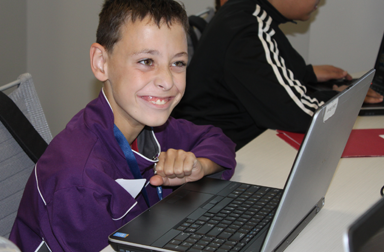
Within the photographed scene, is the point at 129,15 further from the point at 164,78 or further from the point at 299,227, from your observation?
the point at 299,227

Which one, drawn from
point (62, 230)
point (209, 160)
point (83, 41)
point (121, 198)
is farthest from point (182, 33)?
point (83, 41)

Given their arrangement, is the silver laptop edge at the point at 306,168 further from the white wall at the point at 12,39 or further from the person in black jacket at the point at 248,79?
the white wall at the point at 12,39

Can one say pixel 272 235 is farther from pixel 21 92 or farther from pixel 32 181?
pixel 21 92

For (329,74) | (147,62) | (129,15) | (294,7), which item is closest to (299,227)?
(147,62)

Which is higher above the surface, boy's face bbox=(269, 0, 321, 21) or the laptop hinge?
boy's face bbox=(269, 0, 321, 21)

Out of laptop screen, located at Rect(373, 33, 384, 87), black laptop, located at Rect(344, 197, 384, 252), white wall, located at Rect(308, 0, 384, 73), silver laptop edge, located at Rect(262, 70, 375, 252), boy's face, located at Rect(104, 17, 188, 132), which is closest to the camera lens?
black laptop, located at Rect(344, 197, 384, 252)

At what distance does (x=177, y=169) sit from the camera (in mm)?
941

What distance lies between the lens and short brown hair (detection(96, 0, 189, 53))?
0.95 meters

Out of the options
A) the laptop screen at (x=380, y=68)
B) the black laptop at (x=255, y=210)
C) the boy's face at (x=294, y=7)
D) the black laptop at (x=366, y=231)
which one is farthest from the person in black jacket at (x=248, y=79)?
the black laptop at (x=366, y=231)

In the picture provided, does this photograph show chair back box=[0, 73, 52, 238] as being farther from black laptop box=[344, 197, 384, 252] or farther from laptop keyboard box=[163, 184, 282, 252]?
black laptop box=[344, 197, 384, 252]

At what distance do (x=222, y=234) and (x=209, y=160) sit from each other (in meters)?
0.36

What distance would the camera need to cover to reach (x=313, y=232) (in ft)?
2.46

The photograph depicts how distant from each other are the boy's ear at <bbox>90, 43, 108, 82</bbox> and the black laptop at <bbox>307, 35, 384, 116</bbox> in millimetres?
994

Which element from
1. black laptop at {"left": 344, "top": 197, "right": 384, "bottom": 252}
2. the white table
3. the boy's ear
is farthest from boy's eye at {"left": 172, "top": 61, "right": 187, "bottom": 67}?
black laptop at {"left": 344, "top": 197, "right": 384, "bottom": 252}
